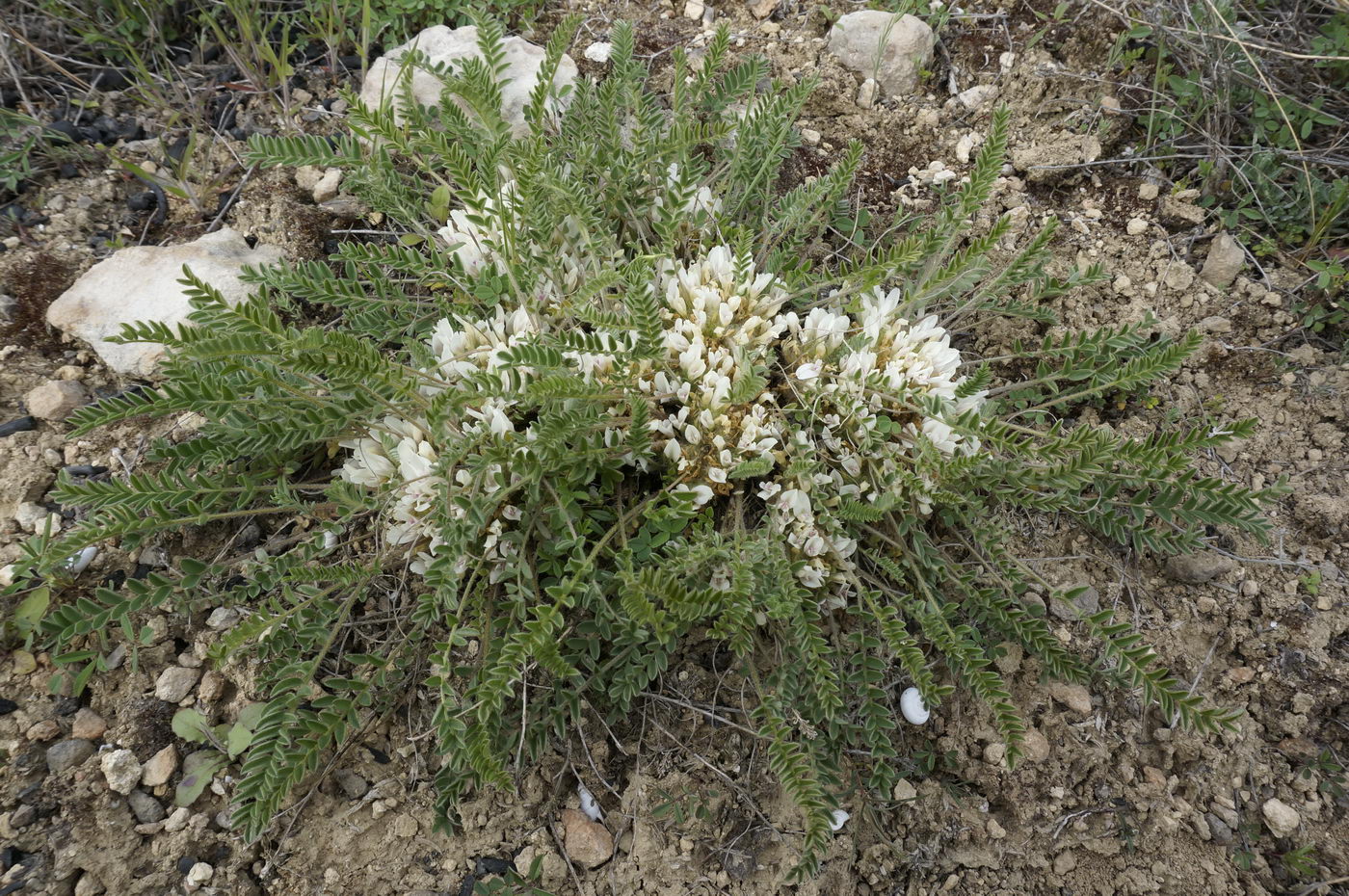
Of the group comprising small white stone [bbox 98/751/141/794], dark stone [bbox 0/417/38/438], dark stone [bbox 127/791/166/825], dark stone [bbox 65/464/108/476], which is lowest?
dark stone [bbox 127/791/166/825]

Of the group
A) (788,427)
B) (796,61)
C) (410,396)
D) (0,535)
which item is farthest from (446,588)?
(796,61)

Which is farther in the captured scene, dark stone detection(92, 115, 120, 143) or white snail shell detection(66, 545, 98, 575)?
dark stone detection(92, 115, 120, 143)

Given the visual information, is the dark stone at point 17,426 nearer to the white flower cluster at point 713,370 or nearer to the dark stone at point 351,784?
the dark stone at point 351,784

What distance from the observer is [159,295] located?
9.84 feet

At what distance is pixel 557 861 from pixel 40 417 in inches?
90.6

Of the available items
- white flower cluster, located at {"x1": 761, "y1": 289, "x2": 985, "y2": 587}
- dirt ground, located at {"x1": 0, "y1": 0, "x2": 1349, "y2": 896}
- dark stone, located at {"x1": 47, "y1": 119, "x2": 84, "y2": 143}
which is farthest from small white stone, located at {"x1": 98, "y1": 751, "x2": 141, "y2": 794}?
dark stone, located at {"x1": 47, "y1": 119, "x2": 84, "y2": 143}

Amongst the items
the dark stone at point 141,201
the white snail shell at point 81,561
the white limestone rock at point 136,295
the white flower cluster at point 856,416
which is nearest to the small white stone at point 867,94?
the white flower cluster at point 856,416

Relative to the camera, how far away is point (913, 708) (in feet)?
8.30

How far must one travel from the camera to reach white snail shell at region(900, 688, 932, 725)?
99.3 inches

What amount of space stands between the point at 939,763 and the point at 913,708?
185 mm

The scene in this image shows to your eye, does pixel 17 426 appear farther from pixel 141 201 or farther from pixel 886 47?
pixel 886 47

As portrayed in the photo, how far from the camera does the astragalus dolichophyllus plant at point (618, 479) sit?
212cm

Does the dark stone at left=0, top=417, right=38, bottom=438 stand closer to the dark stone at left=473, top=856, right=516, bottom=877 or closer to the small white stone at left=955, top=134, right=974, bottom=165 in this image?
the dark stone at left=473, top=856, right=516, bottom=877

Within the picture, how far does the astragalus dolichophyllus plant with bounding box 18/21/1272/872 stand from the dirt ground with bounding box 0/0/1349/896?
0.13 m
